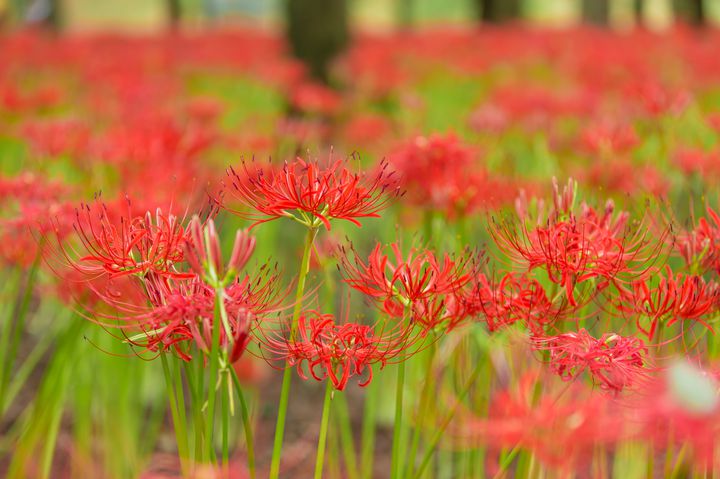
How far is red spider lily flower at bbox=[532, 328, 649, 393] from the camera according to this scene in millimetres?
968

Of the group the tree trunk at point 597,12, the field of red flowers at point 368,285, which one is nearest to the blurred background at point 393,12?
the tree trunk at point 597,12

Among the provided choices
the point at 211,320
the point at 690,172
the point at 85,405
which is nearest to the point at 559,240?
the point at 211,320

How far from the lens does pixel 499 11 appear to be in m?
12.1

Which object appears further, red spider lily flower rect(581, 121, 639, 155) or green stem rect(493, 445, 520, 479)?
red spider lily flower rect(581, 121, 639, 155)

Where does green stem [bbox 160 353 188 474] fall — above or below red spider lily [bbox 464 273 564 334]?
below

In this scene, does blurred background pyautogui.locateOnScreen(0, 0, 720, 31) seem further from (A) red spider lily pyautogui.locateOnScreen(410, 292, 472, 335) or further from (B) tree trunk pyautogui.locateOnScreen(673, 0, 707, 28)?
(A) red spider lily pyautogui.locateOnScreen(410, 292, 472, 335)

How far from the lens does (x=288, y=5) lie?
5598 millimetres

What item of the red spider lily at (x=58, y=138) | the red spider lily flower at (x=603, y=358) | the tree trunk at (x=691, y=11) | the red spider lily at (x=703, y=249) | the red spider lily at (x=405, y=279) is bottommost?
the red spider lily flower at (x=603, y=358)

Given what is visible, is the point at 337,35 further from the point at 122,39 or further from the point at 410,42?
the point at 122,39

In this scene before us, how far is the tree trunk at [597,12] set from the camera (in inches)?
458

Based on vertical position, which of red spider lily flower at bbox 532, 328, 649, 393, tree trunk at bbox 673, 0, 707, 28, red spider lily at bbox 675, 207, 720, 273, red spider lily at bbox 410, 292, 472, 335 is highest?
tree trunk at bbox 673, 0, 707, 28

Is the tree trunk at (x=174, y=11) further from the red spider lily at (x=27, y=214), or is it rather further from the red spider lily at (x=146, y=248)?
the red spider lily at (x=146, y=248)

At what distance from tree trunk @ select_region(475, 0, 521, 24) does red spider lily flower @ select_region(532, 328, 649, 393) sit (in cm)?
1124

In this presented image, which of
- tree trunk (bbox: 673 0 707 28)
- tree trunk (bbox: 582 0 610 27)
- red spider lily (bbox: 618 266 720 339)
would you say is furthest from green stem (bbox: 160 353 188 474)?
tree trunk (bbox: 582 0 610 27)
